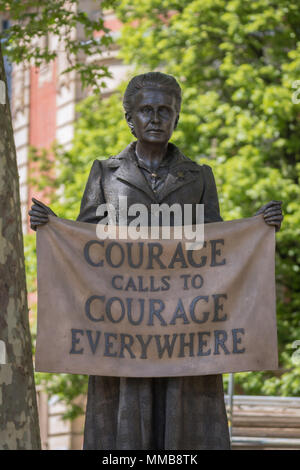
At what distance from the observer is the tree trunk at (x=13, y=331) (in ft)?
19.4

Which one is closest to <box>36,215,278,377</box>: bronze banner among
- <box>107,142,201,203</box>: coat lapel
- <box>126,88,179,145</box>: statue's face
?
<box>107,142,201,203</box>: coat lapel

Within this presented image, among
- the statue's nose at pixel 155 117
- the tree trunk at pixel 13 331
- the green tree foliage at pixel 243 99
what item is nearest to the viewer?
the tree trunk at pixel 13 331

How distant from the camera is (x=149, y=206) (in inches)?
262

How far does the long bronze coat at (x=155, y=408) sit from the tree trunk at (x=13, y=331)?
1.66ft

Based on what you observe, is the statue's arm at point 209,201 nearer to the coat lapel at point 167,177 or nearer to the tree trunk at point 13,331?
the coat lapel at point 167,177

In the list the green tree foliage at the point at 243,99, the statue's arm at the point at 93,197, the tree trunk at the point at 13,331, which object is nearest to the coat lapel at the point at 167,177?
the statue's arm at the point at 93,197

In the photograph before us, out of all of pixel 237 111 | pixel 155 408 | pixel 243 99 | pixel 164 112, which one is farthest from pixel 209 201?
pixel 243 99

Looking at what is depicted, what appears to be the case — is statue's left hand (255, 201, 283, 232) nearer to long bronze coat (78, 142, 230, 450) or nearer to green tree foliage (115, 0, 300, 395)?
long bronze coat (78, 142, 230, 450)

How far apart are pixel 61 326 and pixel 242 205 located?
1241 cm

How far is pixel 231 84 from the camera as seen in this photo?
19.8 m

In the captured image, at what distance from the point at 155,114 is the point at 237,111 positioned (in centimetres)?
1351

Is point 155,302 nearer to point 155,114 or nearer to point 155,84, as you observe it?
point 155,114
